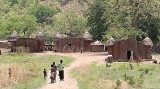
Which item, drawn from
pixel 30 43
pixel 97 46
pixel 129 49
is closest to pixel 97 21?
pixel 97 46

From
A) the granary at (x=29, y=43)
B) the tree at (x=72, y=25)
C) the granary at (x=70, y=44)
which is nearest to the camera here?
the granary at (x=29, y=43)

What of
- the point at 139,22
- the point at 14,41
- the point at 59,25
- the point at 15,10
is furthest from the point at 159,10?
the point at 15,10

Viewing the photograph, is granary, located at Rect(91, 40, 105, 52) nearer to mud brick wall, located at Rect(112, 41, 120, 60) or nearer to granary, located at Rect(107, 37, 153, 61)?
granary, located at Rect(107, 37, 153, 61)

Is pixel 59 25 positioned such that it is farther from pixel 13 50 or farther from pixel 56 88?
pixel 56 88

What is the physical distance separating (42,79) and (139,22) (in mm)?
40888

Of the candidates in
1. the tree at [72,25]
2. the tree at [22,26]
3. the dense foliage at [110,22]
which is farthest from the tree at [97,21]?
the tree at [22,26]

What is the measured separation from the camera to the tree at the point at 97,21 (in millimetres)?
83000

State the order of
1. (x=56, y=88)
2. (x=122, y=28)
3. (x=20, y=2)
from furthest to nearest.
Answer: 1. (x=20, y=2)
2. (x=122, y=28)
3. (x=56, y=88)

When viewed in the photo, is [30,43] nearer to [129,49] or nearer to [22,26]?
[129,49]

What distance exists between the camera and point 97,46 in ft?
250

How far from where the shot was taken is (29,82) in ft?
103

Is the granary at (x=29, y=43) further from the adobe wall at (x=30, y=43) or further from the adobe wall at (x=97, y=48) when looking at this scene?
the adobe wall at (x=97, y=48)

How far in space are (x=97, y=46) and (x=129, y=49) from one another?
822 inches

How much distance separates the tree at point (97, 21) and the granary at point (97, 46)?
22.2ft
